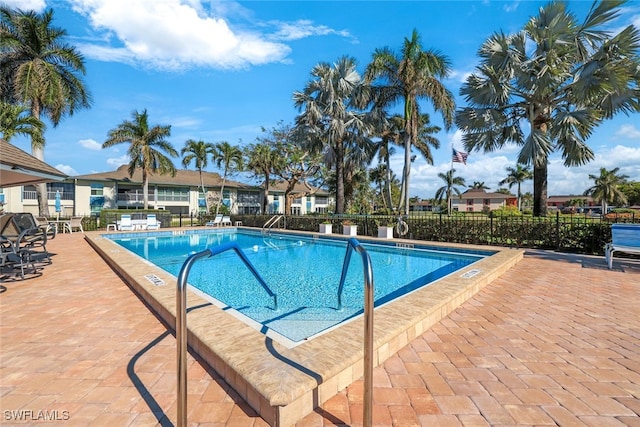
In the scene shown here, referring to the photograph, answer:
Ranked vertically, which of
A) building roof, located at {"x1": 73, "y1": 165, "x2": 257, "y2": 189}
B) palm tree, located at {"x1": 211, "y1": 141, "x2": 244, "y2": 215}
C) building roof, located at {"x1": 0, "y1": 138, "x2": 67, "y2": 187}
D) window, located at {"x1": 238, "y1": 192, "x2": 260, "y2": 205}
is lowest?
building roof, located at {"x1": 0, "y1": 138, "x2": 67, "y2": 187}

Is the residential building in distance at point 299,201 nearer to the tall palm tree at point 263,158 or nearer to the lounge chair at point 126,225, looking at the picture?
the tall palm tree at point 263,158

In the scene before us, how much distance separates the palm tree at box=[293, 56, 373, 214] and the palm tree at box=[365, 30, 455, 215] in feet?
5.67

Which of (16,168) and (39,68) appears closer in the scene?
(16,168)

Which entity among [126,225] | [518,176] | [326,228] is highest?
[518,176]

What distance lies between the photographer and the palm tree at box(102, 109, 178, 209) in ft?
88.2

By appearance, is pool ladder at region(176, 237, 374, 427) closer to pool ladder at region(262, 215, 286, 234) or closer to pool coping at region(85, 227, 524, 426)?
pool coping at region(85, 227, 524, 426)

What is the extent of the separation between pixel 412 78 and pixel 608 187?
195 feet

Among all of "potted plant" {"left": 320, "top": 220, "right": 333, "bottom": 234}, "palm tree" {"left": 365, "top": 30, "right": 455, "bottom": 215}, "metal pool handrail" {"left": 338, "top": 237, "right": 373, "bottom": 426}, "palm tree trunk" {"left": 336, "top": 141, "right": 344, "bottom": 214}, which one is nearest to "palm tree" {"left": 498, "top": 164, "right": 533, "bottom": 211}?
"palm tree" {"left": 365, "top": 30, "right": 455, "bottom": 215}

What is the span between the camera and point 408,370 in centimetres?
271

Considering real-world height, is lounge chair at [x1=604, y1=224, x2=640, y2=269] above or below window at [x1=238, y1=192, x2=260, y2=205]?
below

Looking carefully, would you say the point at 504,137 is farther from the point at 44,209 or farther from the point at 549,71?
the point at 44,209

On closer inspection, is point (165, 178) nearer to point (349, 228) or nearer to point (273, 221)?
point (273, 221)

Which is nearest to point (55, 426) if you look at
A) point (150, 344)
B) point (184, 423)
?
point (184, 423)

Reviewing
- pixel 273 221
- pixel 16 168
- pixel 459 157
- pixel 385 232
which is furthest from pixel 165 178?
pixel 16 168
